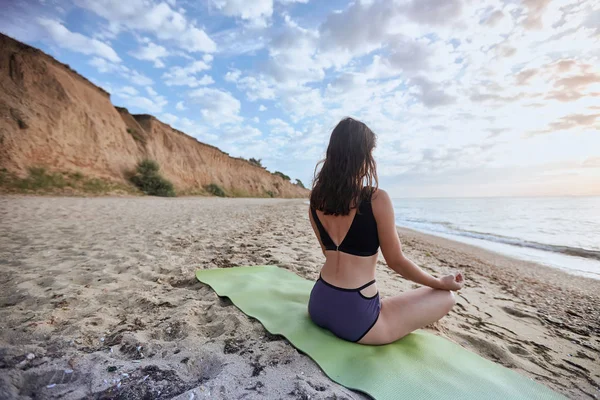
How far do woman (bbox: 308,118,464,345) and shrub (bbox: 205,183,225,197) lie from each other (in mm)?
25491

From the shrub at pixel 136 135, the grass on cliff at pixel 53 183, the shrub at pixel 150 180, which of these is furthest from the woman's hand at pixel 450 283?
the shrub at pixel 136 135

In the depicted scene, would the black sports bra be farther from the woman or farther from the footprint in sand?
the footprint in sand

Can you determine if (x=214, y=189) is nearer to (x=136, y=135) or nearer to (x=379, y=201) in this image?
(x=136, y=135)

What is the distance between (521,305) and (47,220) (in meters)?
8.50

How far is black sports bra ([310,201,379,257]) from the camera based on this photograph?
191 centimetres

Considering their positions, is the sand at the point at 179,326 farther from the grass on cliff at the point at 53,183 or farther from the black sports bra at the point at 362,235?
the grass on cliff at the point at 53,183

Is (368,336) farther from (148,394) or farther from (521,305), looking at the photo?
(521,305)

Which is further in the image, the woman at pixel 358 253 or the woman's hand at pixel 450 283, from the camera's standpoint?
the woman's hand at pixel 450 283

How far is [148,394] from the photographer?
1433 millimetres

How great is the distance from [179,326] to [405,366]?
1.58m

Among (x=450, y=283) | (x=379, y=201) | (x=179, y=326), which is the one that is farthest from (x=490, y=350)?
(x=179, y=326)

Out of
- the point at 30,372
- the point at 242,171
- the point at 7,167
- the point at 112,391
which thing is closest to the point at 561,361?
the point at 112,391

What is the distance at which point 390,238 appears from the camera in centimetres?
196

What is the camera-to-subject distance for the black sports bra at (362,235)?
6.27 feet
